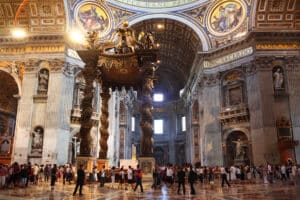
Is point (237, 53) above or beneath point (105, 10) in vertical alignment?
beneath

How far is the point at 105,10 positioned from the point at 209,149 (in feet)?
42.1

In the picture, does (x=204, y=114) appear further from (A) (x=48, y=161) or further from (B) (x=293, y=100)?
(A) (x=48, y=161)

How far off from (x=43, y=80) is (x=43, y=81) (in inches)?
2.7

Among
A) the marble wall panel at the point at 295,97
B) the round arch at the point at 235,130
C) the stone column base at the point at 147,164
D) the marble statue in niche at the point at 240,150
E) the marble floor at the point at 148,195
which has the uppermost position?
the marble wall panel at the point at 295,97

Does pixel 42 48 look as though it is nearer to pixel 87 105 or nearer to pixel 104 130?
pixel 104 130

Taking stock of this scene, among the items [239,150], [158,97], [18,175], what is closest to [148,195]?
[18,175]

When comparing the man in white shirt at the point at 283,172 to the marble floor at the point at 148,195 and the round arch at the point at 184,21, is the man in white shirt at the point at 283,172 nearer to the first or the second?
the marble floor at the point at 148,195

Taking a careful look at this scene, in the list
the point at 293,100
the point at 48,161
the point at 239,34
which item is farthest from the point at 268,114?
the point at 48,161

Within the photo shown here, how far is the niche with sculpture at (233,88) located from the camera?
17875 millimetres

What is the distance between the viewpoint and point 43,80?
55.9ft

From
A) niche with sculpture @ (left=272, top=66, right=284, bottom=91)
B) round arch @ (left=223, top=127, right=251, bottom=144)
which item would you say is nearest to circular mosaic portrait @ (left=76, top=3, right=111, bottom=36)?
round arch @ (left=223, top=127, right=251, bottom=144)

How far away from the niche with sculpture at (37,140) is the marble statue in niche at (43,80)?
2458 mm

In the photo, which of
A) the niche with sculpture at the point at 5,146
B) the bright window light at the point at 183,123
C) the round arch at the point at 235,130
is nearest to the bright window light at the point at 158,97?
the bright window light at the point at 183,123

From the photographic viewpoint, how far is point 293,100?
16.1m
